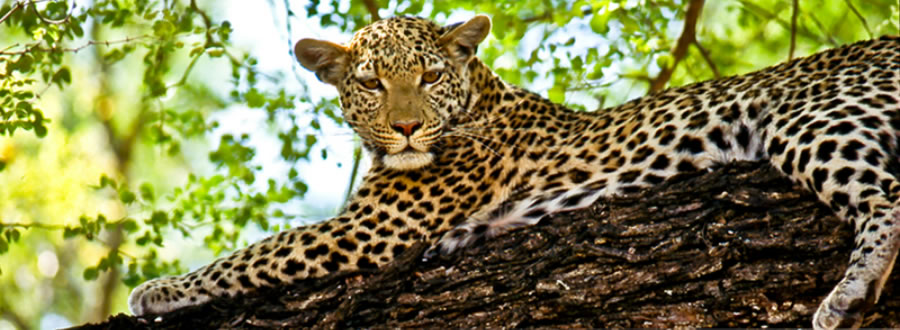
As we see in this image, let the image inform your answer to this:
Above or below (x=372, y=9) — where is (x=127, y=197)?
below

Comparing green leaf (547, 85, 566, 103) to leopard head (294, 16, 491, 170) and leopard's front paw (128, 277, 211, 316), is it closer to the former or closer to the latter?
leopard head (294, 16, 491, 170)

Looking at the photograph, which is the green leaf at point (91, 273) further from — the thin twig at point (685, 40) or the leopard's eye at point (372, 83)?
the thin twig at point (685, 40)

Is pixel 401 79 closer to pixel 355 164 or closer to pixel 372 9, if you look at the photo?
pixel 355 164

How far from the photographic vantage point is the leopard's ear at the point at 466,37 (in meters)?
7.46

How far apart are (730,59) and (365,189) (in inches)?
209

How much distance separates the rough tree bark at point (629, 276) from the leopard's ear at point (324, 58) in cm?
201

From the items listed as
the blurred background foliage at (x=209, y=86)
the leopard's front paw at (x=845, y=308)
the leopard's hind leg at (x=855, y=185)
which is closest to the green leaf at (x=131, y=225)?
the blurred background foliage at (x=209, y=86)

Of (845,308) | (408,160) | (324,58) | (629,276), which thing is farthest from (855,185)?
(324,58)

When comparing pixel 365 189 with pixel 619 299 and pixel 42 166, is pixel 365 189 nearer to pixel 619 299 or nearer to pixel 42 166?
pixel 619 299

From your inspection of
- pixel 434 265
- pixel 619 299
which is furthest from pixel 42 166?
pixel 619 299

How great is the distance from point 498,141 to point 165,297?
92.2 inches

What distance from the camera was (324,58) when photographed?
25.0 feet

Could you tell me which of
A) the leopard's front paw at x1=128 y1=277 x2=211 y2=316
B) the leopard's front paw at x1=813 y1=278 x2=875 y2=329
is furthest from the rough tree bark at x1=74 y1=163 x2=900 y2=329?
the leopard's front paw at x1=128 y1=277 x2=211 y2=316

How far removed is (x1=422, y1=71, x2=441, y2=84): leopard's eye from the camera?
7422mm
